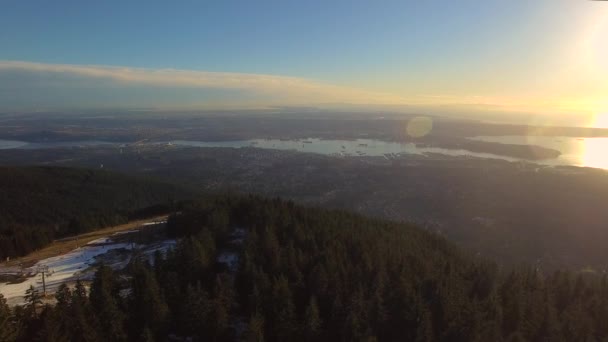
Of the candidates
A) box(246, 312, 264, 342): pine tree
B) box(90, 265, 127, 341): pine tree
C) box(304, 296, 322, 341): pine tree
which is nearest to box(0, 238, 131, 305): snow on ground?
box(90, 265, 127, 341): pine tree

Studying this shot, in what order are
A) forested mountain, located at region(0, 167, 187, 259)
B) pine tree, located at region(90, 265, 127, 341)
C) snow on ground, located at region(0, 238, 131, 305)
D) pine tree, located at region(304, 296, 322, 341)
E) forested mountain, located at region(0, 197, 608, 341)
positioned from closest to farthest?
pine tree, located at region(90, 265, 127, 341) → forested mountain, located at region(0, 197, 608, 341) → pine tree, located at region(304, 296, 322, 341) → snow on ground, located at region(0, 238, 131, 305) → forested mountain, located at region(0, 167, 187, 259)

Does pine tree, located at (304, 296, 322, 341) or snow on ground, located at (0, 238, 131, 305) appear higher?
pine tree, located at (304, 296, 322, 341)

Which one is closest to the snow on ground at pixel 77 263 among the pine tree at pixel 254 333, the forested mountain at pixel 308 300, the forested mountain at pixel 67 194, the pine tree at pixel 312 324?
the forested mountain at pixel 308 300

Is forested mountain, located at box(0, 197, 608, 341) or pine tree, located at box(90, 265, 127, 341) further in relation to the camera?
forested mountain, located at box(0, 197, 608, 341)

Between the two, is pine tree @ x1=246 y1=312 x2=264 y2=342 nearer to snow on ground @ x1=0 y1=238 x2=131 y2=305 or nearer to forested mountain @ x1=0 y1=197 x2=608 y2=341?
forested mountain @ x1=0 y1=197 x2=608 y2=341

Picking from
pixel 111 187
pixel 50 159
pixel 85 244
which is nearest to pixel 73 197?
pixel 111 187

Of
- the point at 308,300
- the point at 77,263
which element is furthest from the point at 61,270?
the point at 308,300

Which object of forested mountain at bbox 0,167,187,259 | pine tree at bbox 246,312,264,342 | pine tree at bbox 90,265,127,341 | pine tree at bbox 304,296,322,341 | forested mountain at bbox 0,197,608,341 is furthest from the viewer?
forested mountain at bbox 0,167,187,259

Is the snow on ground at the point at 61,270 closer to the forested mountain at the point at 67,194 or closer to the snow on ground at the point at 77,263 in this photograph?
the snow on ground at the point at 77,263
